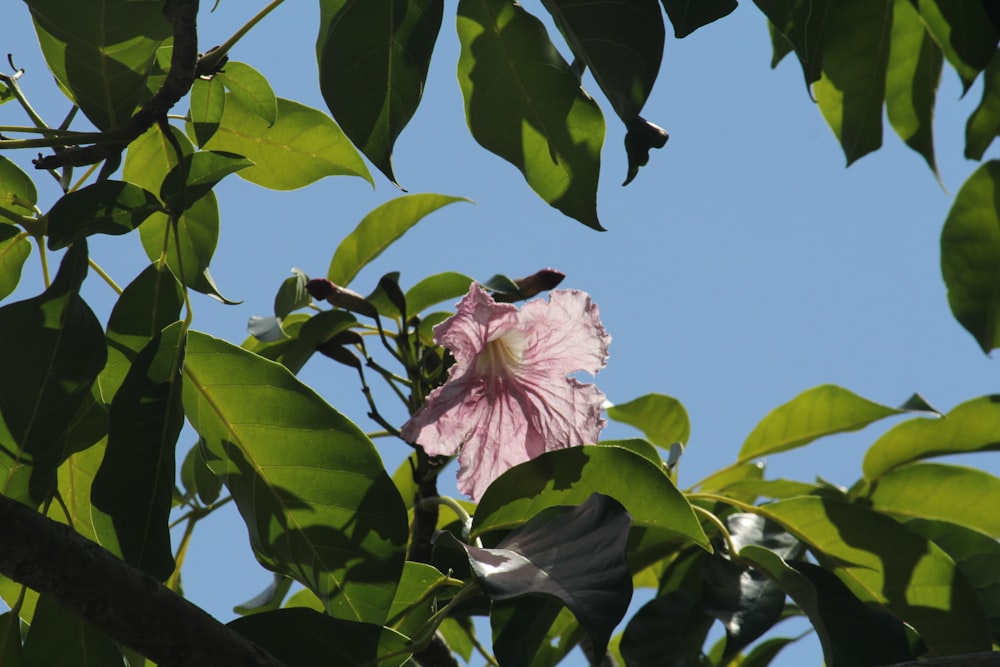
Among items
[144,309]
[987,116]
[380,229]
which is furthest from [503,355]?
[987,116]

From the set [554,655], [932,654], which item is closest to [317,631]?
[554,655]

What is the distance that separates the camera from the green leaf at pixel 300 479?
105 cm

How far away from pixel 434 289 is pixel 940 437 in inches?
35.2

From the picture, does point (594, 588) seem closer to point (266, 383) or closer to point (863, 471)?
point (266, 383)

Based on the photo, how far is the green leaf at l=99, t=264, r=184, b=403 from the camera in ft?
3.75

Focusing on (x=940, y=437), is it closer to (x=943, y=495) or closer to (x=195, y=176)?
(x=943, y=495)

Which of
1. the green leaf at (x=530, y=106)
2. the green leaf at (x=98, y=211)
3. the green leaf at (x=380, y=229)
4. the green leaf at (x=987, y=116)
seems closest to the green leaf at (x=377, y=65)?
the green leaf at (x=530, y=106)

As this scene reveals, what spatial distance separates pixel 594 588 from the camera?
2.69 ft

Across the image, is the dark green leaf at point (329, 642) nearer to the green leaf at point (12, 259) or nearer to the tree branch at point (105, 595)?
the tree branch at point (105, 595)

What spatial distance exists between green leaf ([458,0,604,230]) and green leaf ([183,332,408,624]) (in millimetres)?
347

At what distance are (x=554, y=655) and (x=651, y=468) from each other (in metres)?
0.65

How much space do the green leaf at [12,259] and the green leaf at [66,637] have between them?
45 centimetres

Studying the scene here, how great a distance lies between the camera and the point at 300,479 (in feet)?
3.53

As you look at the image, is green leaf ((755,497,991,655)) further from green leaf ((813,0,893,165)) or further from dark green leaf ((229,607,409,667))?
dark green leaf ((229,607,409,667))
